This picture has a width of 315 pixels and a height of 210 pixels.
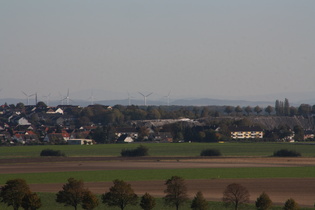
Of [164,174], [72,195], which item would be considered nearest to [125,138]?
[164,174]

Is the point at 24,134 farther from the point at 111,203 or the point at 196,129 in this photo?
the point at 111,203

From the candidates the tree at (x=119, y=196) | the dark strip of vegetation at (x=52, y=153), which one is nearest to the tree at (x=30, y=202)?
the tree at (x=119, y=196)

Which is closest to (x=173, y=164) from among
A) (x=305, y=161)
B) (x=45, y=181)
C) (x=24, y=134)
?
(x=305, y=161)

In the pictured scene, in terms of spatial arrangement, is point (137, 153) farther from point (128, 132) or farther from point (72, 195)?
point (72, 195)

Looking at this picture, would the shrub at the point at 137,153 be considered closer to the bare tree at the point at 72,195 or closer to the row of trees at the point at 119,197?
the row of trees at the point at 119,197

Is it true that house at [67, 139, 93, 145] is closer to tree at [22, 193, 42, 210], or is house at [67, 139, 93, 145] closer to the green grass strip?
the green grass strip

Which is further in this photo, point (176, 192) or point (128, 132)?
point (128, 132)
